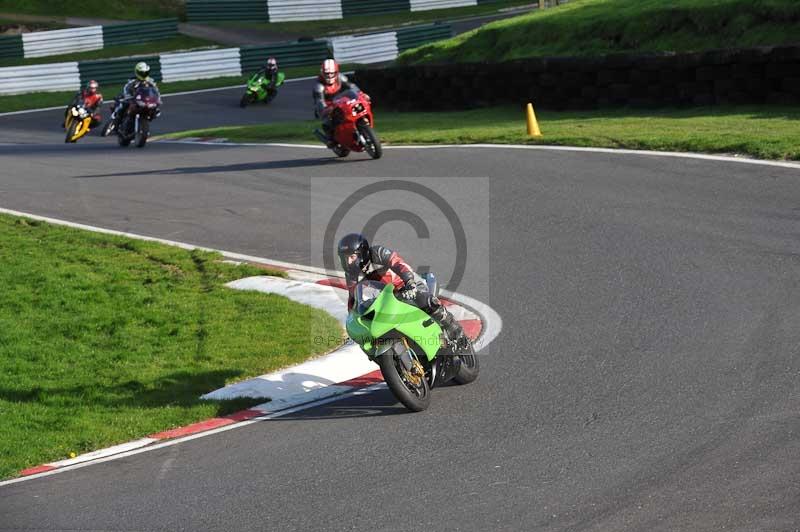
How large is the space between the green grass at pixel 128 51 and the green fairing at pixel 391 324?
3483 cm

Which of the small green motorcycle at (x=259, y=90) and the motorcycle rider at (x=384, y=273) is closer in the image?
the motorcycle rider at (x=384, y=273)

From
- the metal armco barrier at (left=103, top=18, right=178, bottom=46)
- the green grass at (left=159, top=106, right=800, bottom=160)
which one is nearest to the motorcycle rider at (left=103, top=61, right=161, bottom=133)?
the green grass at (left=159, top=106, right=800, bottom=160)

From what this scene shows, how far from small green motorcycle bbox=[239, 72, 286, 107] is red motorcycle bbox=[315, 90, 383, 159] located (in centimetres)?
1223

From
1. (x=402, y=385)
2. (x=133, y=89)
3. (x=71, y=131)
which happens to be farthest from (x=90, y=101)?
(x=402, y=385)

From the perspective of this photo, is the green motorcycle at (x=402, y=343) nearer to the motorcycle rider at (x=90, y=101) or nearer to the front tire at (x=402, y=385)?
the front tire at (x=402, y=385)

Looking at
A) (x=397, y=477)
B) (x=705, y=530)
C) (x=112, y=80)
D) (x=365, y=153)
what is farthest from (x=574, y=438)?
(x=112, y=80)

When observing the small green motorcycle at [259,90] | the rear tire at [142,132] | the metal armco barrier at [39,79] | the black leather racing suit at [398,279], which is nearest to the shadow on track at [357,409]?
the black leather racing suit at [398,279]

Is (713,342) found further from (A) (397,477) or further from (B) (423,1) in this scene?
(B) (423,1)

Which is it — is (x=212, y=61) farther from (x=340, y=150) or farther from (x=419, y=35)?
(x=340, y=150)

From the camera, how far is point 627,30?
24.5 meters

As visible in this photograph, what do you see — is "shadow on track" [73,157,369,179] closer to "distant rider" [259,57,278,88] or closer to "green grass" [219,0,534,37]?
"distant rider" [259,57,278,88]

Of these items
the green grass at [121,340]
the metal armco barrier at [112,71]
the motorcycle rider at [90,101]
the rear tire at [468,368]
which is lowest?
the green grass at [121,340]

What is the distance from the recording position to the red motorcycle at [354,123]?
60.1 ft

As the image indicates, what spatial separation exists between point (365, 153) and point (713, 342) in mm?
11619
